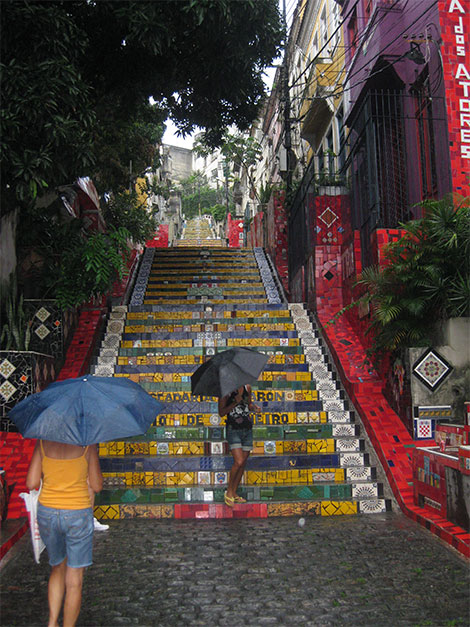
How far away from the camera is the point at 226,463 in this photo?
6.61 meters

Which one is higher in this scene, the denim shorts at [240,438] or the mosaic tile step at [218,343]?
the mosaic tile step at [218,343]

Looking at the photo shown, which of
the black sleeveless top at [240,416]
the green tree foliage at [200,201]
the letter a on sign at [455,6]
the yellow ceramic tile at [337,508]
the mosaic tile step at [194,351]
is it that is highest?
the green tree foliage at [200,201]

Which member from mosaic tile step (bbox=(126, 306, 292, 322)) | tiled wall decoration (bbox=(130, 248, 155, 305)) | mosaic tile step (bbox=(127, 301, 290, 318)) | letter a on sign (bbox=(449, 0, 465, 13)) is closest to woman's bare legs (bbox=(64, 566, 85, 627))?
mosaic tile step (bbox=(126, 306, 292, 322))

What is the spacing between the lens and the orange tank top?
3.22 m

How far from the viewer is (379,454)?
6664 millimetres

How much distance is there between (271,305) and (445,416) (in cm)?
491

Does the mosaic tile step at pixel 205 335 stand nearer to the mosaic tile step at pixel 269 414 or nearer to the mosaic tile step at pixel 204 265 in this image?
the mosaic tile step at pixel 269 414

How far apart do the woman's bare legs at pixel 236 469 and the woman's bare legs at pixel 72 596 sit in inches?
110

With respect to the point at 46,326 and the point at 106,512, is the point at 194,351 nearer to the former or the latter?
the point at 46,326

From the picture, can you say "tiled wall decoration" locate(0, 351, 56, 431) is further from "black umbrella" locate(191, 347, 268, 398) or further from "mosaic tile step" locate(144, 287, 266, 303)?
"mosaic tile step" locate(144, 287, 266, 303)

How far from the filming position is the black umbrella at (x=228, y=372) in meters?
5.40

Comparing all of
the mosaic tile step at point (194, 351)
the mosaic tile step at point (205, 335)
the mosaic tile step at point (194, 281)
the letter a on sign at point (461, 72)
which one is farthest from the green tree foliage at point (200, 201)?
the mosaic tile step at point (194, 351)

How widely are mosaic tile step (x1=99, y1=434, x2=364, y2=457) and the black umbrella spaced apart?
152 cm

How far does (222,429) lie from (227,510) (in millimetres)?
1513
